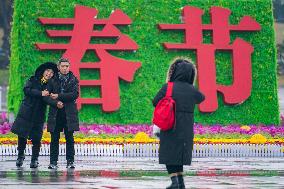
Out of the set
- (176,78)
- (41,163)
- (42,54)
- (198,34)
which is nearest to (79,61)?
(42,54)

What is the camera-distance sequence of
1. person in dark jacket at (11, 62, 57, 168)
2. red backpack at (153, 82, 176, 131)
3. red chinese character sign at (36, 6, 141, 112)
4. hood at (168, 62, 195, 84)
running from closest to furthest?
red backpack at (153, 82, 176, 131) < hood at (168, 62, 195, 84) < person in dark jacket at (11, 62, 57, 168) < red chinese character sign at (36, 6, 141, 112)

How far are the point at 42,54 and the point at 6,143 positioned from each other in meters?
5.96

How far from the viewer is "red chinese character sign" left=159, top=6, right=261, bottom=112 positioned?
87.0 feet

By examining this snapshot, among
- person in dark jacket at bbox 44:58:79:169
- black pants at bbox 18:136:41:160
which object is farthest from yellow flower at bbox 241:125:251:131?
person in dark jacket at bbox 44:58:79:169

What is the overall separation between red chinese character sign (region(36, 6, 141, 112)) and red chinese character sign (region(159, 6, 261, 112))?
1.21 meters

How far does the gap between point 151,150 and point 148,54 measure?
249 inches

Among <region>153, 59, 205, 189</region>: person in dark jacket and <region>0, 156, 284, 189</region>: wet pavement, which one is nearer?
<region>153, 59, 205, 189</region>: person in dark jacket

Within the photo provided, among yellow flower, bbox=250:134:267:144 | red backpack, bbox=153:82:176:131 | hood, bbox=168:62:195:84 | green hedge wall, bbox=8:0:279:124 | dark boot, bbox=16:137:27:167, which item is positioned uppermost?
green hedge wall, bbox=8:0:279:124

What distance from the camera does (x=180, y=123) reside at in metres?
12.6

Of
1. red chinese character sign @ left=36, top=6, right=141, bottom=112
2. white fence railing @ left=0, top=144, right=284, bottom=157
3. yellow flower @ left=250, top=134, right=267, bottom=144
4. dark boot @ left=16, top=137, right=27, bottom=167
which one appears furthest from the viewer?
red chinese character sign @ left=36, top=6, right=141, bottom=112

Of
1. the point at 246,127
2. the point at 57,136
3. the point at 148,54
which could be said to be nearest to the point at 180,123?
the point at 57,136

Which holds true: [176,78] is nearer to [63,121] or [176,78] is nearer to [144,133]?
[63,121]

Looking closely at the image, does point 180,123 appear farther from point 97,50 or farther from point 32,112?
point 97,50

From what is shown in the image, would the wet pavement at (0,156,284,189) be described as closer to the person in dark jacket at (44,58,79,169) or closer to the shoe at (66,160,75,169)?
the shoe at (66,160,75,169)
